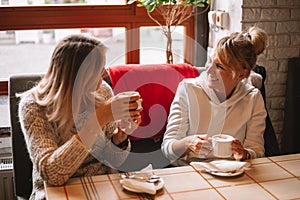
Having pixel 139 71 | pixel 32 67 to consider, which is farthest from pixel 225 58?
pixel 32 67

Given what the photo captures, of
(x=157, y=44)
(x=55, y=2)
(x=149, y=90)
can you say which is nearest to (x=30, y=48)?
(x=55, y=2)

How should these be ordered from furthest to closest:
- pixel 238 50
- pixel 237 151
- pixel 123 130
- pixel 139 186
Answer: pixel 238 50
pixel 123 130
pixel 237 151
pixel 139 186

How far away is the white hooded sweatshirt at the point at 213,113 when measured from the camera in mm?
1924

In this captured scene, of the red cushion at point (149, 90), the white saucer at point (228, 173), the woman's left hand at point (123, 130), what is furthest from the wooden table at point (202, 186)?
the red cushion at point (149, 90)

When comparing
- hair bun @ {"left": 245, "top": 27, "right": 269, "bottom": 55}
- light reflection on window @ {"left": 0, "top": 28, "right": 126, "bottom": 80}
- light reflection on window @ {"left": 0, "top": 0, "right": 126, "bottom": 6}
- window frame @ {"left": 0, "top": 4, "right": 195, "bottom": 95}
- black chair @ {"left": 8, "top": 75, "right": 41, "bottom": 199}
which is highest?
light reflection on window @ {"left": 0, "top": 0, "right": 126, "bottom": 6}

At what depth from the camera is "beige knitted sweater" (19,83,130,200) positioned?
4.72ft

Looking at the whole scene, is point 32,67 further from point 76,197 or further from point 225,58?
point 76,197

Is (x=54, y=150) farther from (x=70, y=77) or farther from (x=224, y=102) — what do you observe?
(x=224, y=102)

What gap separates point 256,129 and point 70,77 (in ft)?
2.78

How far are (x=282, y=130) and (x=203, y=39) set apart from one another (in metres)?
0.77

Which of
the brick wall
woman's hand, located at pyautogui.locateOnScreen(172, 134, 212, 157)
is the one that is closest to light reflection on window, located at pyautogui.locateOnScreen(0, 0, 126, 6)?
the brick wall

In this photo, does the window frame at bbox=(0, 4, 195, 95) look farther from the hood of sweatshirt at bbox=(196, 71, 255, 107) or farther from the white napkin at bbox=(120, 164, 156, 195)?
the white napkin at bbox=(120, 164, 156, 195)

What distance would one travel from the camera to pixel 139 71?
2189 millimetres

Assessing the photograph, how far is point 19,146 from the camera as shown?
6.22ft
